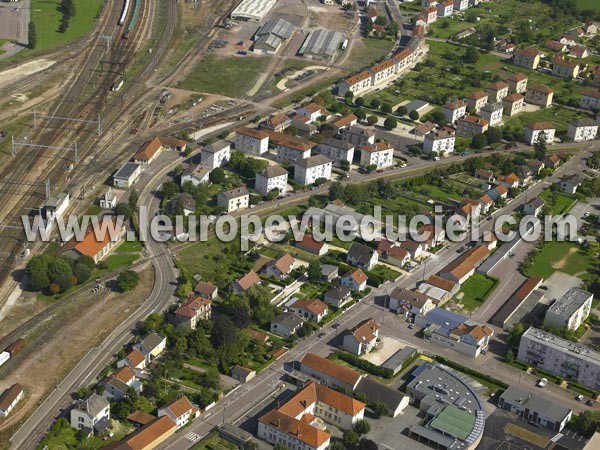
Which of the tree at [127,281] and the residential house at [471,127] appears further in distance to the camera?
the residential house at [471,127]

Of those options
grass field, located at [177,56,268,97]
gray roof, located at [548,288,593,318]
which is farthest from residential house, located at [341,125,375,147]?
gray roof, located at [548,288,593,318]

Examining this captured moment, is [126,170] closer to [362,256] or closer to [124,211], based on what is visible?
[124,211]

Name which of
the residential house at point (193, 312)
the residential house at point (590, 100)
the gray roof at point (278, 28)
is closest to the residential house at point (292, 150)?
the residential house at point (193, 312)

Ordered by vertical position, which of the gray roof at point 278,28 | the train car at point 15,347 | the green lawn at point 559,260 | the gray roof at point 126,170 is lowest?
the green lawn at point 559,260

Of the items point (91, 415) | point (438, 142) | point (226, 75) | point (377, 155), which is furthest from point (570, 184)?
point (91, 415)

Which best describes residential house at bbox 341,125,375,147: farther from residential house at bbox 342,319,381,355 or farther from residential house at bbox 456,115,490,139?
residential house at bbox 342,319,381,355

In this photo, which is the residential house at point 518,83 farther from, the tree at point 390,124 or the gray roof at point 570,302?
the gray roof at point 570,302
